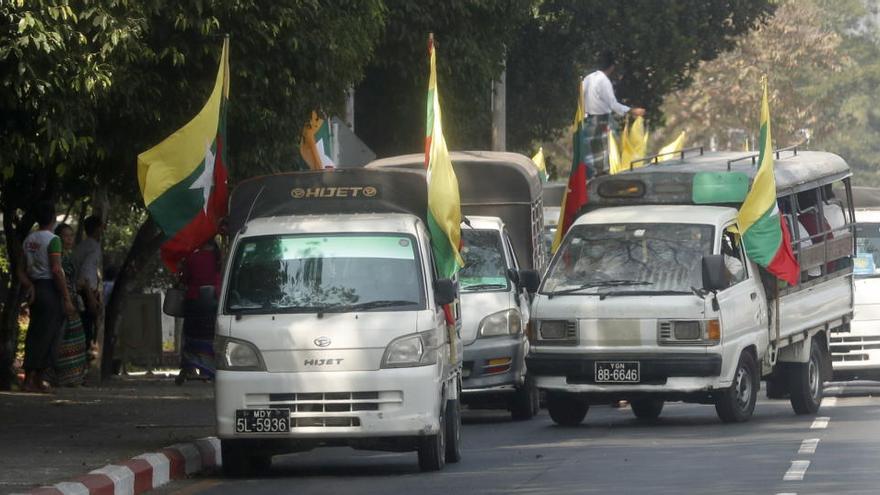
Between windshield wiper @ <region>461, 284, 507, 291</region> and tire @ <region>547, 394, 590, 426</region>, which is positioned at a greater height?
windshield wiper @ <region>461, 284, 507, 291</region>

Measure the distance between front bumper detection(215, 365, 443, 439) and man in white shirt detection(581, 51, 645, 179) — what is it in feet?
36.3

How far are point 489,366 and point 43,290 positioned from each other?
485cm

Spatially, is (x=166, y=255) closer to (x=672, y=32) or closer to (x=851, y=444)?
(x=851, y=444)

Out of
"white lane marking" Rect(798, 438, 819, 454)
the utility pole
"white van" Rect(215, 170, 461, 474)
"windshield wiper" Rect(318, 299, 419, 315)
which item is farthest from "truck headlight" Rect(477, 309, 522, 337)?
the utility pole

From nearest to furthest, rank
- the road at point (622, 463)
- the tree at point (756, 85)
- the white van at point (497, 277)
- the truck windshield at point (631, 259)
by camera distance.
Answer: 1. the road at point (622, 463)
2. the truck windshield at point (631, 259)
3. the white van at point (497, 277)
4. the tree at point (756, 85)

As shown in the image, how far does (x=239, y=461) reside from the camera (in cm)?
1288

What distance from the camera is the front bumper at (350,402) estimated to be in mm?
12367

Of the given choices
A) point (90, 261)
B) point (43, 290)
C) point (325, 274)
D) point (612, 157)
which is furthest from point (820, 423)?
point (612, 157)

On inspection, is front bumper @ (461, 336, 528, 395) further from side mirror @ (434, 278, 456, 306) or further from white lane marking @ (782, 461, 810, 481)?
white lane marking @ (782, 461, 810, 481)

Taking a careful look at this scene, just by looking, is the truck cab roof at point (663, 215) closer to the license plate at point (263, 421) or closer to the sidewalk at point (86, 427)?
the sidewalk at point (86, 427)

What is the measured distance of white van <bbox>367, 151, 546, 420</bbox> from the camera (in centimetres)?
1719

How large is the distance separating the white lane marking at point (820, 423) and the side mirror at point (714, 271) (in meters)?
1.57

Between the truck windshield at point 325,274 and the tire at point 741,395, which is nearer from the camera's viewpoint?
the truck windshield at point 325,274

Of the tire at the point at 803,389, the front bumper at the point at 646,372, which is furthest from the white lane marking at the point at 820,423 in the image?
the front bumper at the point at 646,372
